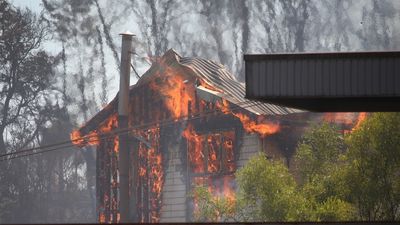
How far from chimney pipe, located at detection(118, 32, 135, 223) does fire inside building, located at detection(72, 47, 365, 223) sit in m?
0.34

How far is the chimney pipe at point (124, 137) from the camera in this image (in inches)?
1270

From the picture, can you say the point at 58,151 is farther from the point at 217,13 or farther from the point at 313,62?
the point at 313,62

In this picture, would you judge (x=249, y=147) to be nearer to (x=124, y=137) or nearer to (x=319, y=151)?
(x=319, y=151)

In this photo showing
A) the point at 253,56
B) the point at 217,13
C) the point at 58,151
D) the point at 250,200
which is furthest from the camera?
the point at 217,13

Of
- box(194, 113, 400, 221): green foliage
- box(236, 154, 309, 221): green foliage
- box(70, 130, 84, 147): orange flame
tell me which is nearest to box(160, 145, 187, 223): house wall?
box(194, 113, 400, 221): green foliage

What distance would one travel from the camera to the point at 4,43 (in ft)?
182

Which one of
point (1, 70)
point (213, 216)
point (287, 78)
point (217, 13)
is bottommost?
point (213, 216)

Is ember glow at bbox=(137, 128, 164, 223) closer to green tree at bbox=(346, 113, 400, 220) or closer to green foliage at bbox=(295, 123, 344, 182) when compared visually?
green foliage at bbox=(295, 123, 344, 182)

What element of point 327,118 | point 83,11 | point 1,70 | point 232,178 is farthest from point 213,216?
point 83,11

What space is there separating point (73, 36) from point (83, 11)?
2433 millimetres

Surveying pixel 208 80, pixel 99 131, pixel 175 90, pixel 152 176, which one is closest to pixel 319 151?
pixel 208 80

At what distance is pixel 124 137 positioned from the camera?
115ft

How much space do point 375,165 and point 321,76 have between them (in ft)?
56.2

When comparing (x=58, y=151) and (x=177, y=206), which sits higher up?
(x=58, y=151)
